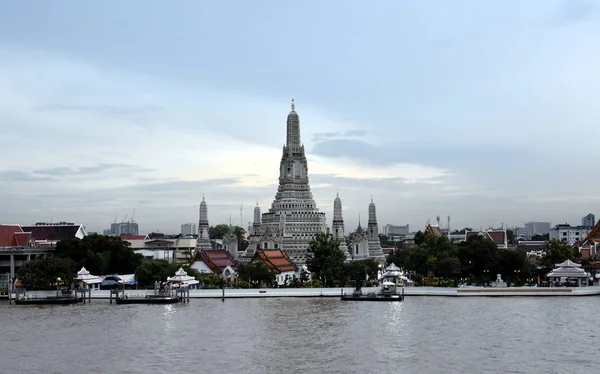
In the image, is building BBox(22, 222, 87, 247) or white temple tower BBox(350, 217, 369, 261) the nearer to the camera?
building BBox(22, 222, 87, 247)

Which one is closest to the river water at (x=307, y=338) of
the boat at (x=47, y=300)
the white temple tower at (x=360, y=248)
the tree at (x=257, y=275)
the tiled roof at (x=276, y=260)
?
the boat at (x=47, y=300)

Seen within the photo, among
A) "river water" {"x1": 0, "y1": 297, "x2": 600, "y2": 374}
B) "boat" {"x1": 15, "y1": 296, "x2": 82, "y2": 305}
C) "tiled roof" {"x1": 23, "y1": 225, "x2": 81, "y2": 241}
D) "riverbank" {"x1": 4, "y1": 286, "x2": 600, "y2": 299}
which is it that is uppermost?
"tiled roof" {"x1": 23, "y1": 225, "x2": 81, "y2": 241}

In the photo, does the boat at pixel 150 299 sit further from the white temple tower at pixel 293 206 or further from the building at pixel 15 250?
the white temple tower at pixel 293 206

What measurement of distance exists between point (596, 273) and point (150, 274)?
4187 cm

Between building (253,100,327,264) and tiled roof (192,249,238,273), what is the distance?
8.94 m

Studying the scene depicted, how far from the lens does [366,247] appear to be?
343ft

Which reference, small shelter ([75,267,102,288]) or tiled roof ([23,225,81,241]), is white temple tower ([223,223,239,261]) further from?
small shelter ([75,267,102,288])

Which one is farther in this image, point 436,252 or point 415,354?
point 436,252

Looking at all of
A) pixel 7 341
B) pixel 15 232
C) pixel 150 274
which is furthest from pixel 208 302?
pixel 15 232

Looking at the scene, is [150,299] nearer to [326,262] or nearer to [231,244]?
[326,262]

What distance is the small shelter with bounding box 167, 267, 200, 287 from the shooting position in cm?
6344

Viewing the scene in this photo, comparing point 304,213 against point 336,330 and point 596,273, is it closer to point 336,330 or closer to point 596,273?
point 596,273

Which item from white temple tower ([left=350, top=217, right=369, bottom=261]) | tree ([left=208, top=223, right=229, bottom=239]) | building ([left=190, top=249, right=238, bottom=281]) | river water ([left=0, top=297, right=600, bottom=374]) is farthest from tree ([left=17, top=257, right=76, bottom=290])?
tree ([left=208, top=223, right=229, bottom=239])

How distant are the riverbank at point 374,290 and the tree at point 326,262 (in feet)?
15.1
